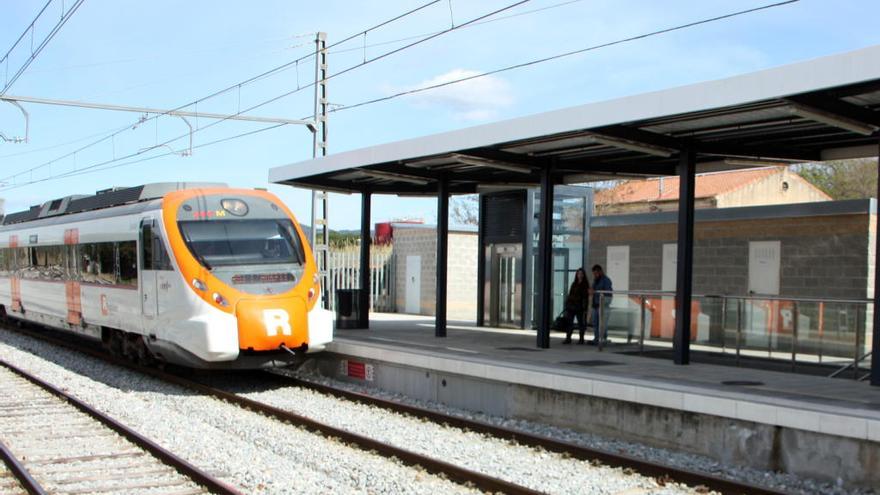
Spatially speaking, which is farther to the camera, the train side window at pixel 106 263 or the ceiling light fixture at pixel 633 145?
the train side window at pixel 106 263

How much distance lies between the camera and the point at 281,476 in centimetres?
808

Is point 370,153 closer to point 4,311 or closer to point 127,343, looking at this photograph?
point 127,343

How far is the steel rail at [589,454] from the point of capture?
7492 mm

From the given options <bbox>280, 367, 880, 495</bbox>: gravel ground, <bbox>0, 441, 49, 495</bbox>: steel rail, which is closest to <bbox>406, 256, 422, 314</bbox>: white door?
Answer: <bbox>280, 367, 880, 495</bbox>: gravel ground

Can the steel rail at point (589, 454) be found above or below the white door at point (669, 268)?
below

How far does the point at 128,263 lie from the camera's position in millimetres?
14477

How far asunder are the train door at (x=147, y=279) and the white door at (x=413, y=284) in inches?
623

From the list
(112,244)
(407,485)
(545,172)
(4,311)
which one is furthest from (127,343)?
(4,311)

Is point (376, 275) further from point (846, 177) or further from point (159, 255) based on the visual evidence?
point (846, 177)

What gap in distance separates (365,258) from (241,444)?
9.20 m

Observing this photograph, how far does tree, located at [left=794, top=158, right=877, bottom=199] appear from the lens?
1826 inches

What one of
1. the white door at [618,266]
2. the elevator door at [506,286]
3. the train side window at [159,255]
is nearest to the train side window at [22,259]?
the train side window at [159,255]

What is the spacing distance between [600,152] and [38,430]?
8.74 meters

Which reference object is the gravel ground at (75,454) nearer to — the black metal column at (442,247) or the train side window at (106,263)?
the train side window at (106,263)
